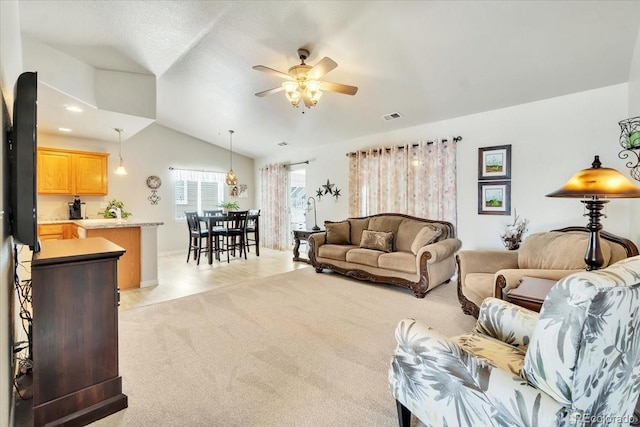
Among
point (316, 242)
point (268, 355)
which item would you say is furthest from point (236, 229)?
point (268, 355)

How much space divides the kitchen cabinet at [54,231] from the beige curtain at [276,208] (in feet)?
13.3

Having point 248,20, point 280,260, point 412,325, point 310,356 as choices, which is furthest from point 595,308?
point 280,260

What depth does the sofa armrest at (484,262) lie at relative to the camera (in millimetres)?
3123

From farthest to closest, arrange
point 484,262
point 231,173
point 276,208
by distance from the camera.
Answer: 1. point 276,208
2. point 231,173
3. point 484,262

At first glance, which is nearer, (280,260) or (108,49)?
(108,49)

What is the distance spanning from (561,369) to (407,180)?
4.30m

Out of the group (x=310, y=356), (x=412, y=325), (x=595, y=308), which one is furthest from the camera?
(x=310, y=356)

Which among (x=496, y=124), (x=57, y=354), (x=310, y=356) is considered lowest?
(x=310, y=356)

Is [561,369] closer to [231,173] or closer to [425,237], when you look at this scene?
Answer: [425,237]

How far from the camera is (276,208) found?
766 centimetres

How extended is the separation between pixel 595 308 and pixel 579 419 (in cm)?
36

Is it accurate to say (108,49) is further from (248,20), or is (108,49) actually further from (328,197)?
(328,197)

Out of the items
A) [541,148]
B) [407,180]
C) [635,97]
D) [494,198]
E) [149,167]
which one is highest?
[635,97]

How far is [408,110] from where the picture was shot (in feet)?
14.6
